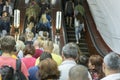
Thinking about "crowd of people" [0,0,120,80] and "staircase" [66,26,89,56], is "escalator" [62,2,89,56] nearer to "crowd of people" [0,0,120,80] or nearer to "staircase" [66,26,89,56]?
"staircase" [66,26,89,56]

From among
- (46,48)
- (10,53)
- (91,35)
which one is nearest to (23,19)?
(91,35)

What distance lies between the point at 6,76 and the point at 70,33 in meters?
14.2

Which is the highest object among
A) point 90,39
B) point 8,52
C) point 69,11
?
point 69,11

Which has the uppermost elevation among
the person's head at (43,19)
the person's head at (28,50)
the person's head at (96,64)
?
the person's head at (43,19)

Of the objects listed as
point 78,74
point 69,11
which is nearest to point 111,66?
point 78,74

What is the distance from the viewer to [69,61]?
4492 millimetres

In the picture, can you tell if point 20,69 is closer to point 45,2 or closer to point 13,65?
point 13,65

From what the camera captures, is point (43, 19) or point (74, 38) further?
point (43, 19)

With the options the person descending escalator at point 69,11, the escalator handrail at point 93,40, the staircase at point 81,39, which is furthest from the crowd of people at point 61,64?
the person descending escalator at point 69,11

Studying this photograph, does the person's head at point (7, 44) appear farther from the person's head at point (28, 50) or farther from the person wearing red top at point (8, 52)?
the person's head at point (28, 50)

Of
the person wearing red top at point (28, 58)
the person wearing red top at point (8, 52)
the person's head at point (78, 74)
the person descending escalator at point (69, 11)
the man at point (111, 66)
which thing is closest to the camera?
the person's head at point (78, 74)

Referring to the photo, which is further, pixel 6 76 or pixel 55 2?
pixel 55 2

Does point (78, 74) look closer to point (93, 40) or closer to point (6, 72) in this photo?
point (6, 72)

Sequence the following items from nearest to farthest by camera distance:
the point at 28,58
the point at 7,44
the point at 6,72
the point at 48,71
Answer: the point at 48,71 < the point at 6,72 < the point at 7,44 < the point at 28,58
